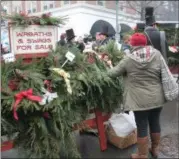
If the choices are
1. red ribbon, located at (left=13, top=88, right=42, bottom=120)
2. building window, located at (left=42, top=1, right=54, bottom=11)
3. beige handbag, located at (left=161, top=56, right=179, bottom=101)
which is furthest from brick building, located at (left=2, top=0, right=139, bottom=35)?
red ribbon, located at (left=13, top=88, right=42, bottom=120)

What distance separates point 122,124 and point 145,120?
0.90 meters

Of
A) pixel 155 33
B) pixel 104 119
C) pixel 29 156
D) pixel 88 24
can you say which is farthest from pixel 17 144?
pixel 88 24

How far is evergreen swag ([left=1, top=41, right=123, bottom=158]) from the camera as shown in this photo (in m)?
3.56

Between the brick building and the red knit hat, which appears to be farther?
the brick building

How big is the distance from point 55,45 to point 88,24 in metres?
22.7

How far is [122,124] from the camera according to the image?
5.00 meters

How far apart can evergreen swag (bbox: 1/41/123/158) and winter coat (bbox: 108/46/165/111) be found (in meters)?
0.37

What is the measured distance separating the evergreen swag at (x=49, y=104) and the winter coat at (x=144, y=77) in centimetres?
37

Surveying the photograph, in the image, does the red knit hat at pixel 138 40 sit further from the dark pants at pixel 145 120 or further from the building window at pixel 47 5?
the building window at pixel 47 5

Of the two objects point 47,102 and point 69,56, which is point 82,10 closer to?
point 69,56

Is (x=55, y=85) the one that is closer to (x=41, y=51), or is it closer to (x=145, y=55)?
(x=41, y=51)

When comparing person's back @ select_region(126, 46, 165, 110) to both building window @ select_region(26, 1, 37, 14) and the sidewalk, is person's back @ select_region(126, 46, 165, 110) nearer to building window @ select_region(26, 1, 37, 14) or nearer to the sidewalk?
the sidewalk

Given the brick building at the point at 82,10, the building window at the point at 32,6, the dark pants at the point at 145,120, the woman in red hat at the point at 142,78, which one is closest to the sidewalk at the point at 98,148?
the dark pants at the point at 145,120

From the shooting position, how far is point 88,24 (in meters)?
26.6
